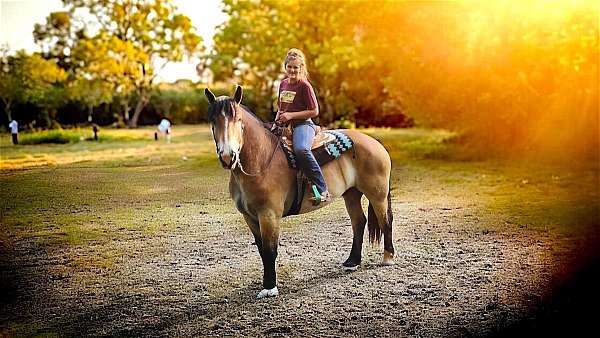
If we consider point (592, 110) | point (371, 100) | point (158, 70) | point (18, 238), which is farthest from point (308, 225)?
point (371, 100)

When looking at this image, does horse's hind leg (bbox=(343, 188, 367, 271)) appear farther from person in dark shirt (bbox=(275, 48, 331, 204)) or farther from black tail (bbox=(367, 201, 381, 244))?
person in dark shirt (bbox=(275, 48, 331, 204))

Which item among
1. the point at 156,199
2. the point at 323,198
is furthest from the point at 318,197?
the point at 156,199

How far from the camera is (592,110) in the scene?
27.9 ft

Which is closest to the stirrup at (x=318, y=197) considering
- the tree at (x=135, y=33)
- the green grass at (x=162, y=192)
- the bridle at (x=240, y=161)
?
the bridle at (x=240, y=161)

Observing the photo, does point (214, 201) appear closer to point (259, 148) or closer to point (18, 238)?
point (18, 238)

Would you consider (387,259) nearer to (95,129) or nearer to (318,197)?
(318,197)

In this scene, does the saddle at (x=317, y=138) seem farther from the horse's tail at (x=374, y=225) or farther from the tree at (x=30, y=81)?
the tree at (x=30, y=81)

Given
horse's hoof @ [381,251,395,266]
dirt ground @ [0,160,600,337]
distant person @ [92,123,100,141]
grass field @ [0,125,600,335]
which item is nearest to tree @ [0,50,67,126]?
grass field @ [0,125,600,335]

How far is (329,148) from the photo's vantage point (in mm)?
3285

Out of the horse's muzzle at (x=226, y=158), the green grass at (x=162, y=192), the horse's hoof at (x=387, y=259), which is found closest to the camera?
the horse's muzzle at (x=226, y=158)

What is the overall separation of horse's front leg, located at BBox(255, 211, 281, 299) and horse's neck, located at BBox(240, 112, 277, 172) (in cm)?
26

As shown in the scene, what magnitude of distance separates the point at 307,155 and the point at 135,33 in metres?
2.27

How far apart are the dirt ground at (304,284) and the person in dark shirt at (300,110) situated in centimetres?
65

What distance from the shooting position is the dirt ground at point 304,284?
276cm
